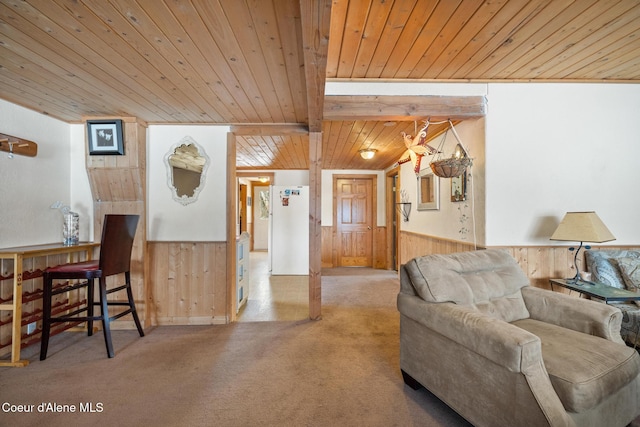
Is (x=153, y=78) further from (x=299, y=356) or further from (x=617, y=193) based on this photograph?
(x=617, y=193)

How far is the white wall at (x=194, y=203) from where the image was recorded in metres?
2.80

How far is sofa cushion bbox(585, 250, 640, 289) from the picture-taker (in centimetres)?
214

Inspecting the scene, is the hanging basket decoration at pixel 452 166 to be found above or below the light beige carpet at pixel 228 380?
above

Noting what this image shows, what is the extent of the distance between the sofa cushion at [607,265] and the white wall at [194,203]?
10.8ft

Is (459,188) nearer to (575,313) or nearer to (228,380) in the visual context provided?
(575,313)

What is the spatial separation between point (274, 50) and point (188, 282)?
233cm

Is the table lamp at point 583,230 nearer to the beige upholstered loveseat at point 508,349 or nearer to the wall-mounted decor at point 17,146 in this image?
the beige upholstered loveseat at point 508,349

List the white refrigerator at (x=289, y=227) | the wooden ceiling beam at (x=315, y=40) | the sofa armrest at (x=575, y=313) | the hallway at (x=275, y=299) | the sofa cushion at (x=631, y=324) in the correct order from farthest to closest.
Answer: the white refrigerator at (x=289, y=227) → the hallway at (x=275, y=299) → the sofa cushion at (x=631, y=324) → the sofa armrest at (x=575, y=313) → the wooden ceiling beam at (x=315, y=40)

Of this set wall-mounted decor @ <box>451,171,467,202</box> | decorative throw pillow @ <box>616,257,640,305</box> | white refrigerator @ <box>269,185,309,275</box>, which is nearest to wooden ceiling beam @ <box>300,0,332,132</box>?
wall-mounted decor @ <box>451,171,467,202</box>

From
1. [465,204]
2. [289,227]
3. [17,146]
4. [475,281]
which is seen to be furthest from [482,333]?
[289,227]

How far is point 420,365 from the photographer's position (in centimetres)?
160

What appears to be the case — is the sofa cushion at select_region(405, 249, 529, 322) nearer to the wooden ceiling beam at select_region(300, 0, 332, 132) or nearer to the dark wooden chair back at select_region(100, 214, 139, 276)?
the wooden ceiling beam at select_region(300, 0, 332, 132)

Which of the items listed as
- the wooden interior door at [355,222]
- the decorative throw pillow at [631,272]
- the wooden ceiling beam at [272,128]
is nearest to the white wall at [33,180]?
the wooden ceiling beam at [272,128]

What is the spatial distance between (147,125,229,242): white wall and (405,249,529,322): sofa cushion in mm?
2015
